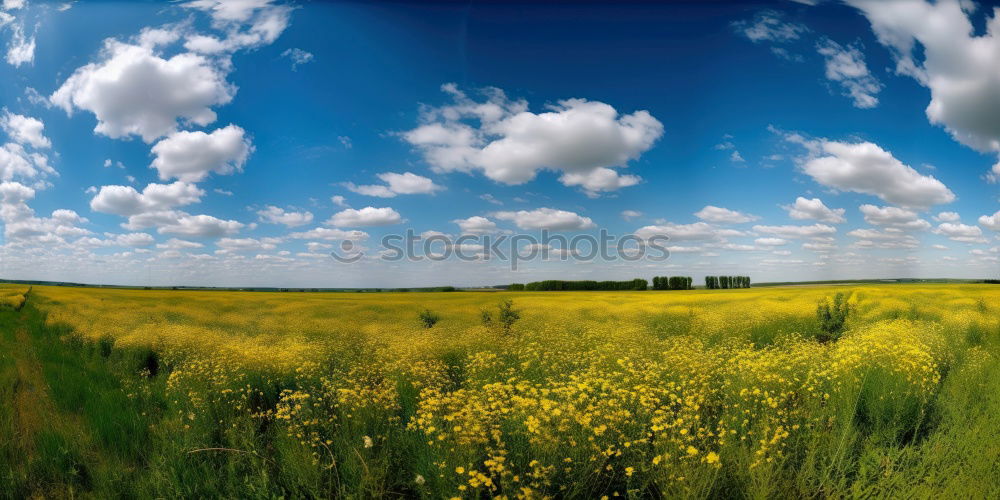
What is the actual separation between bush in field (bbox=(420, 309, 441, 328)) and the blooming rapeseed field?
1.94ft

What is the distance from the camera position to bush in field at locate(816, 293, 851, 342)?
1828cm

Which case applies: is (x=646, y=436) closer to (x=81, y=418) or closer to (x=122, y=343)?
(x=81, y=418)

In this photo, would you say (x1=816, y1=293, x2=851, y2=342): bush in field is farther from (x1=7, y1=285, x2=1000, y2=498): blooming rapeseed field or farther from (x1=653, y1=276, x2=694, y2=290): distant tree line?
(x1=653, y1=276, x2=694, y2=290): distant tree line

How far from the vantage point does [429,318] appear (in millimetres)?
15336

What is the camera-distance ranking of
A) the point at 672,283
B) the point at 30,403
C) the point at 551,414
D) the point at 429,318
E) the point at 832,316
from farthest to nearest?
the point at 672,283
the point at 832,316
the point at 429,318
the point at 30,403
the point at 551,414

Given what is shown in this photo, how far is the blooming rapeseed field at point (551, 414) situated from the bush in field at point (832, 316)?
152 inches

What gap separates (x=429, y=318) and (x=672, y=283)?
99.2 ft

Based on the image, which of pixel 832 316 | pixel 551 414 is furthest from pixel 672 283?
pixel 551 414

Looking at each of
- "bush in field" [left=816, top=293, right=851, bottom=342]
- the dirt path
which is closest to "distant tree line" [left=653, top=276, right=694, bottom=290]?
"bush in field" [left=816, top=293, right=851, bottom=342]

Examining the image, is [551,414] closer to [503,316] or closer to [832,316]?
[503,316]

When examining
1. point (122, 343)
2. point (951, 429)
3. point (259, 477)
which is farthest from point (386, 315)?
point (951, 429)

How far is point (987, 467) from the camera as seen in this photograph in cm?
520

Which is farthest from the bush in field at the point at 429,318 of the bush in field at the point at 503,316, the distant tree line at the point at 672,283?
the distant tree line at the point at 672,283

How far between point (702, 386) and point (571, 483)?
384 centimetres
